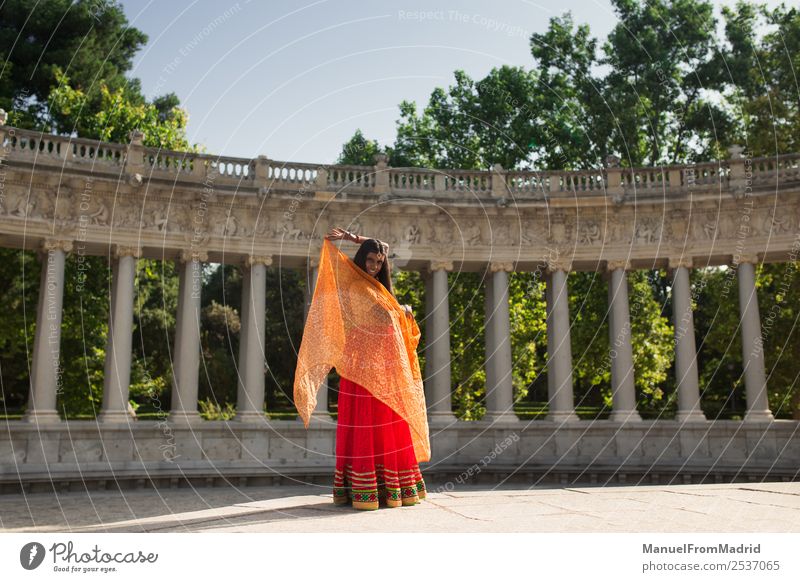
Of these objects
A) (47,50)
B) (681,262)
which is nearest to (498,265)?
(681,262)

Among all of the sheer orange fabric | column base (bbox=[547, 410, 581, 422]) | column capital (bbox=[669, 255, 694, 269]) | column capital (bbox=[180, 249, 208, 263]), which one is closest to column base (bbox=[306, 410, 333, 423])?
column capital (bbox=[180, 249, 208, 263])

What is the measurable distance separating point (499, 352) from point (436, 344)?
3227mm

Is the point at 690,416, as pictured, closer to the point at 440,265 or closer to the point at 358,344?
the point at 440,265

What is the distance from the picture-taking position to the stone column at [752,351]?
33.1m

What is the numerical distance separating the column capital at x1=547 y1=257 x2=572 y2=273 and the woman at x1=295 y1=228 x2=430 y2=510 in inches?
908

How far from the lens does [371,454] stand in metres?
14.0

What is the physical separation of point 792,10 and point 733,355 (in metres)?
25.1

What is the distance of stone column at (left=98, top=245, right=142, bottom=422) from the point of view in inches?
1230

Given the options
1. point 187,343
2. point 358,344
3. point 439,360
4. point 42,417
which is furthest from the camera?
point 439,360

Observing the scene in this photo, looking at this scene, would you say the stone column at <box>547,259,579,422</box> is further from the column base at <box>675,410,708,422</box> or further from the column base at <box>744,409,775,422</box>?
the column base at <box>744,409,775,422</box>

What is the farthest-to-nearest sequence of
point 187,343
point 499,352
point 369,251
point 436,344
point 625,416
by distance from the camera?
point 499,352
point 436,344
point 625,416
point 187,343
point 369,251

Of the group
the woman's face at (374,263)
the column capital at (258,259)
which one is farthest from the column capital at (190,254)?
the woman's face at (374,263)

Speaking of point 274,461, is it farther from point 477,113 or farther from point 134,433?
point 477,113
